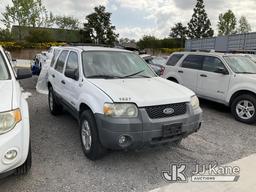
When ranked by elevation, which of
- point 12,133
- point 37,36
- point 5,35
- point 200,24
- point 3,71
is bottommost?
point 12,133

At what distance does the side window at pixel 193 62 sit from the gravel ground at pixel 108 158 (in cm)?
223

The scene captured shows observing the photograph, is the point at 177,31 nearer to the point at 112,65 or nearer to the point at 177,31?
the point at 177,31

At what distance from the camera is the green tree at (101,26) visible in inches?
1497

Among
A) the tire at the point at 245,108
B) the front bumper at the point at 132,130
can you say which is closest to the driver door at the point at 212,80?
the tire at the point at 245,108

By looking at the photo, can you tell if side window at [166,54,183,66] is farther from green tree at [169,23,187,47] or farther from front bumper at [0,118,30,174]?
green tree at [169,23,187,47]

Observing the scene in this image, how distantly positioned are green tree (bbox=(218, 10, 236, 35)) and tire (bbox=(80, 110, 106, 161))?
53.9 meters

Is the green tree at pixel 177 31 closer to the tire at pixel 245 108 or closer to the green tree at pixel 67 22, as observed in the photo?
the green tree at pixel 67 22

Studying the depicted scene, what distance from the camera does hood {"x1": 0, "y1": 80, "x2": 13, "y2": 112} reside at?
2633 millimetres

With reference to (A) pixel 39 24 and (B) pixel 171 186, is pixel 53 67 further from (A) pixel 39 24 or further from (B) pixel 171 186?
(A) pixel 39 24

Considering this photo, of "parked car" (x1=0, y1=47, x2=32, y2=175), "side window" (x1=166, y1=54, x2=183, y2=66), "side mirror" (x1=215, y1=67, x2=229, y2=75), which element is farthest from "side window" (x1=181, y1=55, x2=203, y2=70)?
"parked car" (x1=0, y1=47, x2=32, y2=175)

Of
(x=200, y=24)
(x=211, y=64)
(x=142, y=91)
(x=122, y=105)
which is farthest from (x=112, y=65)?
(x=200, y=24)

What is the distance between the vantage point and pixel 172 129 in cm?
344

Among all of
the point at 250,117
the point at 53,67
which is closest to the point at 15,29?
→ the point at 53,67

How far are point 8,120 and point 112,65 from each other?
88.5 inches
